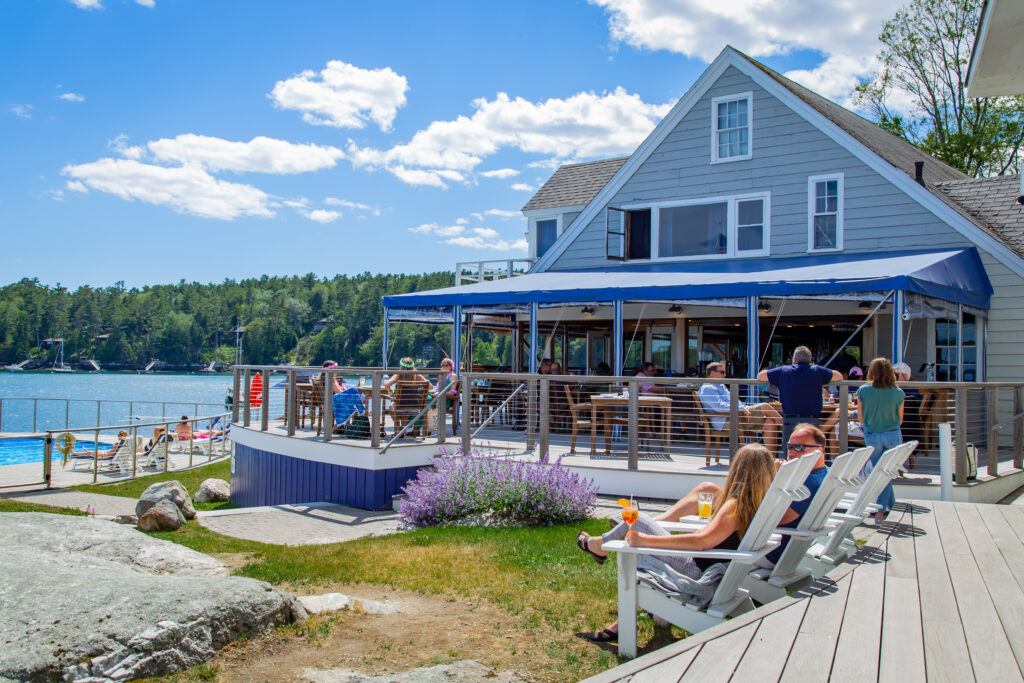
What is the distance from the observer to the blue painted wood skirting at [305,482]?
37.6ft

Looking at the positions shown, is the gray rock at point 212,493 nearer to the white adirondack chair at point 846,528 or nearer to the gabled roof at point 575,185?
the gabled roof at point 575,185

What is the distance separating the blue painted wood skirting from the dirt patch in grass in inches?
238

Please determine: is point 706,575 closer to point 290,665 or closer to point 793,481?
point 793,481

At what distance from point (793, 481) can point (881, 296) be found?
9.51 m

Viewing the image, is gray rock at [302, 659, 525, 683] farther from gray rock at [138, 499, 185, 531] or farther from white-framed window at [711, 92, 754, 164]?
white-framed window at [711, 92, 754, 164]

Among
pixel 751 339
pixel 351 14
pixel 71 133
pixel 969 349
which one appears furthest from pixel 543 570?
pixel 71 133

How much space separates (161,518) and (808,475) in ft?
26.7

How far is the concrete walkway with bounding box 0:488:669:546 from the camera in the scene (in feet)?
30.9

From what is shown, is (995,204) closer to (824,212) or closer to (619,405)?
(824,212)

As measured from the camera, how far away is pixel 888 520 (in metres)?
6.98

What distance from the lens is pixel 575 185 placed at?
24484mm

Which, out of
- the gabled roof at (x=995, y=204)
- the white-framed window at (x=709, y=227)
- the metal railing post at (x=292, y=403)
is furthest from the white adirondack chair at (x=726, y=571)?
the white-framed window at (x=709, y=227)

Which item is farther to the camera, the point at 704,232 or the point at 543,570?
the point at 704,232

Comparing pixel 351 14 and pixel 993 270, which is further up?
pixel 351 14
